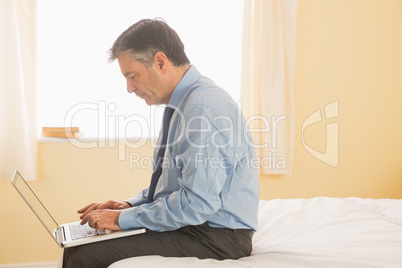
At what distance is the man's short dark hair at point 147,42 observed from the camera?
158 centimetres

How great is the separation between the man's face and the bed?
58cm

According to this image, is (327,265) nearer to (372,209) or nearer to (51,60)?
(372,209)

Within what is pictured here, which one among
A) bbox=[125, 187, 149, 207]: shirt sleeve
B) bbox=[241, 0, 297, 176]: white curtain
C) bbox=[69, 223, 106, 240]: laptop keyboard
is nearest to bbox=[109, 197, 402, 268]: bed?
bbox=[69, 223, 106, 240]: laptop keyboard

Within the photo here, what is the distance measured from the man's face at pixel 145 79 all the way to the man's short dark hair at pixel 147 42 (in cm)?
2

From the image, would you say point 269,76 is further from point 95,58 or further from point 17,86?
point 17,86

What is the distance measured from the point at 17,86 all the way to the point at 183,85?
1.56 m

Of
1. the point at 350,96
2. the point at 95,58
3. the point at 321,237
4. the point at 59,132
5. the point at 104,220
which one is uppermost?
the point at 95,58

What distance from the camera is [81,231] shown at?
153cm

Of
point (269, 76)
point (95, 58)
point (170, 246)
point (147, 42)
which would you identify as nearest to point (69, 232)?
point (170, 246)

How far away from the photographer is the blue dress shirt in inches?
54.7

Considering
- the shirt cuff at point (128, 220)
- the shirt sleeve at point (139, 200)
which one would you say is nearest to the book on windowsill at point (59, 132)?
the shirt sleeve at point (139, 200)

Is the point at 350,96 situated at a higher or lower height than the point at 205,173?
higher

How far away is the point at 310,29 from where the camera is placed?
10.8ft

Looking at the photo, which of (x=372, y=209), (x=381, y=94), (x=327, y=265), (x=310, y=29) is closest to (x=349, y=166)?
(x=381, y=94)
